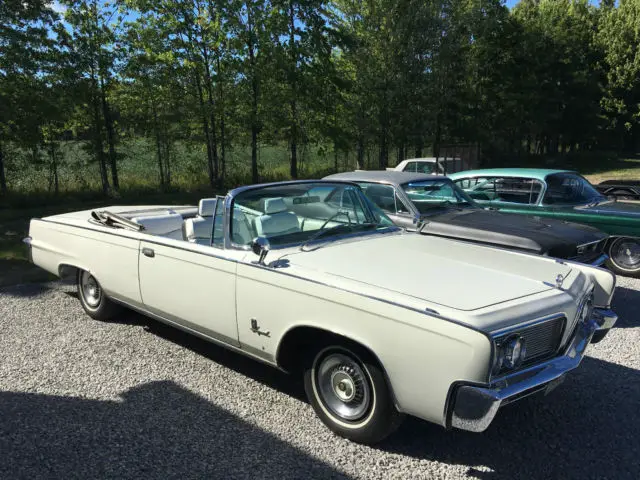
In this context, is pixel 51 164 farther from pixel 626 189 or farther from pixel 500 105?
pixel 500 105

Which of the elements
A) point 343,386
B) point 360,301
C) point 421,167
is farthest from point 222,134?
point 360,301

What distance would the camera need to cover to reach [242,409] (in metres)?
3.55

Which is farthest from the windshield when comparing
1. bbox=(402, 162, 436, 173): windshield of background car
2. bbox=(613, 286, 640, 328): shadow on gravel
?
bbox=(402, 162, 436, 173): windshield of background car

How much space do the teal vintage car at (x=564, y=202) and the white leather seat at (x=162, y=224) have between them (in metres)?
4.96

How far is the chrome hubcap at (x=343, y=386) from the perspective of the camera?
120 inches

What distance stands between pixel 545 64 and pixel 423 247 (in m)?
28.8

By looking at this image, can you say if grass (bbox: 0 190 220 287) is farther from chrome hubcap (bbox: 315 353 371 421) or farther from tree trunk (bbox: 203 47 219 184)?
chrome hubcap (bbox: 315 353 371 421)

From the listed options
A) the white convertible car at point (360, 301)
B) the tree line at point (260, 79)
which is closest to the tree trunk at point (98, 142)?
the tree line at point (260, 79)

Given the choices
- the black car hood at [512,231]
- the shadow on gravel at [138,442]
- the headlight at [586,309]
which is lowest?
the shadow on gravel at [138,442]

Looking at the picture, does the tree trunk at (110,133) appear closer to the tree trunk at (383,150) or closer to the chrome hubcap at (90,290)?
the chrome hubcap at (90,290)

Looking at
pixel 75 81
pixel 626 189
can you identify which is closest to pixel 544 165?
pixel 626 189

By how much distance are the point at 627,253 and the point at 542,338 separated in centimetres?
536

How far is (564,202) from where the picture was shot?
752 centimetres

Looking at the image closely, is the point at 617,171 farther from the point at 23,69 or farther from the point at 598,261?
the point at 23,69
